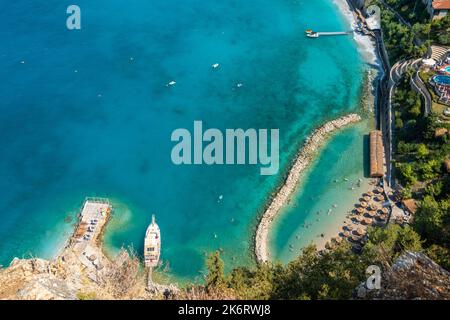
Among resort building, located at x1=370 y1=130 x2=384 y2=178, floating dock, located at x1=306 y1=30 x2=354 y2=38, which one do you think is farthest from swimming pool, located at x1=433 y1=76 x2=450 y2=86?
floating dock, located at x1=306 y1=30 x2=354 y2=38

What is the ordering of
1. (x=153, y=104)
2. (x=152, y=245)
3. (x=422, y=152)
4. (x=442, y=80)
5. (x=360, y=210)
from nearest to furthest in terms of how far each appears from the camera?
(x=152, y=245)
(x=360, y=210)
(x=422, y=152)
(x=442, y=80)
(x=153, y=104)

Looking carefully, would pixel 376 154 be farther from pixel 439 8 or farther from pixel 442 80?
pixel 439 8

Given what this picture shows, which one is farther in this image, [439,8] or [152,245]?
[439,8]
